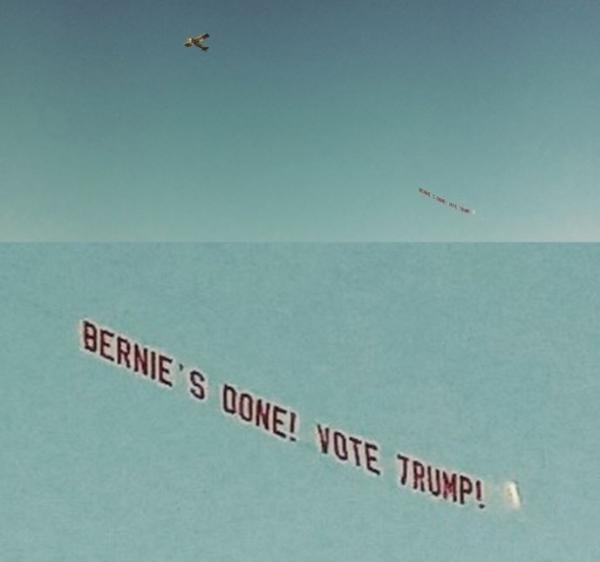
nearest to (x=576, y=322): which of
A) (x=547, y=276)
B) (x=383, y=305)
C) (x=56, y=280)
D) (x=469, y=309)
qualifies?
(x=547, y=276)

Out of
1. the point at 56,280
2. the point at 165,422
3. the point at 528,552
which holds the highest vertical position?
the point at 56,280

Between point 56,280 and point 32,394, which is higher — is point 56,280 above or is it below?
above

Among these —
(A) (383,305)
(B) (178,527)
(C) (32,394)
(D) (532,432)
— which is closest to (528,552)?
(D) (532,432)

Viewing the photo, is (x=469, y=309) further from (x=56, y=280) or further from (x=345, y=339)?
(x=56, y=280)

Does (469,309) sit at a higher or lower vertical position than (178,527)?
higher

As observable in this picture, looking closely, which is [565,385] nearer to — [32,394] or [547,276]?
[547,276]

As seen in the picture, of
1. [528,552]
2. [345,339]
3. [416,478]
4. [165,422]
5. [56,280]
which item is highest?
[56,280]

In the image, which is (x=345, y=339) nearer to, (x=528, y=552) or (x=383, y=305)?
(x=383, y=305)
